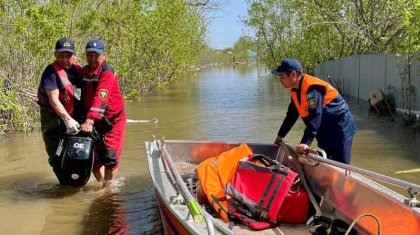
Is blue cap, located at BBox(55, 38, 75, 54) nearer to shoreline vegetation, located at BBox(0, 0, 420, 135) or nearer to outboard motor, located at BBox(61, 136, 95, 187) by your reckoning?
outboard motor, located at BBox(61, 136, 95, 187)

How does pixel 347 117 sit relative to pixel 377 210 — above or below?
above

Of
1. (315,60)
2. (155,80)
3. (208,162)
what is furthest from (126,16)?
(315,60)

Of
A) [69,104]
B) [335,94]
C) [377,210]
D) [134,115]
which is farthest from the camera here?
[134,115]

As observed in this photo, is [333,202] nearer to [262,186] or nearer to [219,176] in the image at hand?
[262,186]

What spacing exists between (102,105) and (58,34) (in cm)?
578

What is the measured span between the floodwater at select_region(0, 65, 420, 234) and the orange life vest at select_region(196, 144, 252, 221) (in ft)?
2.90

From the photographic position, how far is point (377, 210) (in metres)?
4.07

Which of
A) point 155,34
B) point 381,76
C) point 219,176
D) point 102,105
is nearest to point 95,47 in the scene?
point 102,105

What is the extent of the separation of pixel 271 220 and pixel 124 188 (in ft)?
9.55

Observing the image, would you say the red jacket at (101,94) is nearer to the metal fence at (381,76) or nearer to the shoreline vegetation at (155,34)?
the shoreline vegetation at (155,34)

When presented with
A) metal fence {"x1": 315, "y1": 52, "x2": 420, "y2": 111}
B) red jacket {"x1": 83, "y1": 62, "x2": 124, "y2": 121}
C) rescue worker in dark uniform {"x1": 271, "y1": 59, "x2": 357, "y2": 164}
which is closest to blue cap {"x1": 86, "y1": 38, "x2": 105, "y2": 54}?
red jacket {"x1": 83, "y1": 62, "x2": 124, "y2": 121}

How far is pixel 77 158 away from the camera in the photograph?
19.1 ft

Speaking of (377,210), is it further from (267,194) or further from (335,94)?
Result: (335,94)

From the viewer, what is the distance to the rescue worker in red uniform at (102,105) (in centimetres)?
583
